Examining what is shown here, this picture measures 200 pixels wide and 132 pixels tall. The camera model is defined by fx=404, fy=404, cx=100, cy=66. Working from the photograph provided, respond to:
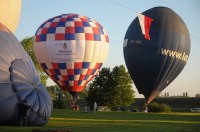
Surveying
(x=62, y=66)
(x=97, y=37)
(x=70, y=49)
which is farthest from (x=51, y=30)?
(x=97, y=37)

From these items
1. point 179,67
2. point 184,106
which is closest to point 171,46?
point 179,67

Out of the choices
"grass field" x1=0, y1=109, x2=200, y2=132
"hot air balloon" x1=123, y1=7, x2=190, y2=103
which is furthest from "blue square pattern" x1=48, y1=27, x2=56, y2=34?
"grass field" x1=0, y1=109, x2=200, y2=132

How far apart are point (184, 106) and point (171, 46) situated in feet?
89.8

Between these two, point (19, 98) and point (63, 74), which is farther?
point (63, 74)

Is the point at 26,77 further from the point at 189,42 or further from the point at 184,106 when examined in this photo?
the point at 184,106

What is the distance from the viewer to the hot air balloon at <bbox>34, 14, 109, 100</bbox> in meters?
33.0

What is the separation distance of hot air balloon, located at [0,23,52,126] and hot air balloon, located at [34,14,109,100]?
54.4 ft

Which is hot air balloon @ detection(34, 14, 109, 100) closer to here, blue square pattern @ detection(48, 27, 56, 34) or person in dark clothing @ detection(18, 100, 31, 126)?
blue square pattern @ detection(48, 27, 56, 34)

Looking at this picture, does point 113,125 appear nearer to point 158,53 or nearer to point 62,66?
point 62,66

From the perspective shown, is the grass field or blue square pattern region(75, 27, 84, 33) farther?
blue square pattern region(75, 27, 84, 33)

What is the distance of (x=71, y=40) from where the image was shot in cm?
3297

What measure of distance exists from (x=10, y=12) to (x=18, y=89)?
12.1 metres

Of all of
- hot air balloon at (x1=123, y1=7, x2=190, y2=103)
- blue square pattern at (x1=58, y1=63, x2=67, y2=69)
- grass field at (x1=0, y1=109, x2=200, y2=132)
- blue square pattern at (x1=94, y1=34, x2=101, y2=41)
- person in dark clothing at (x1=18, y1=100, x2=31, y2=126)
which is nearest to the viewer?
person in dark clothing at (x1=18, y1=100, x2=31, y2=126)

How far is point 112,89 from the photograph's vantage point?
5659 cm
